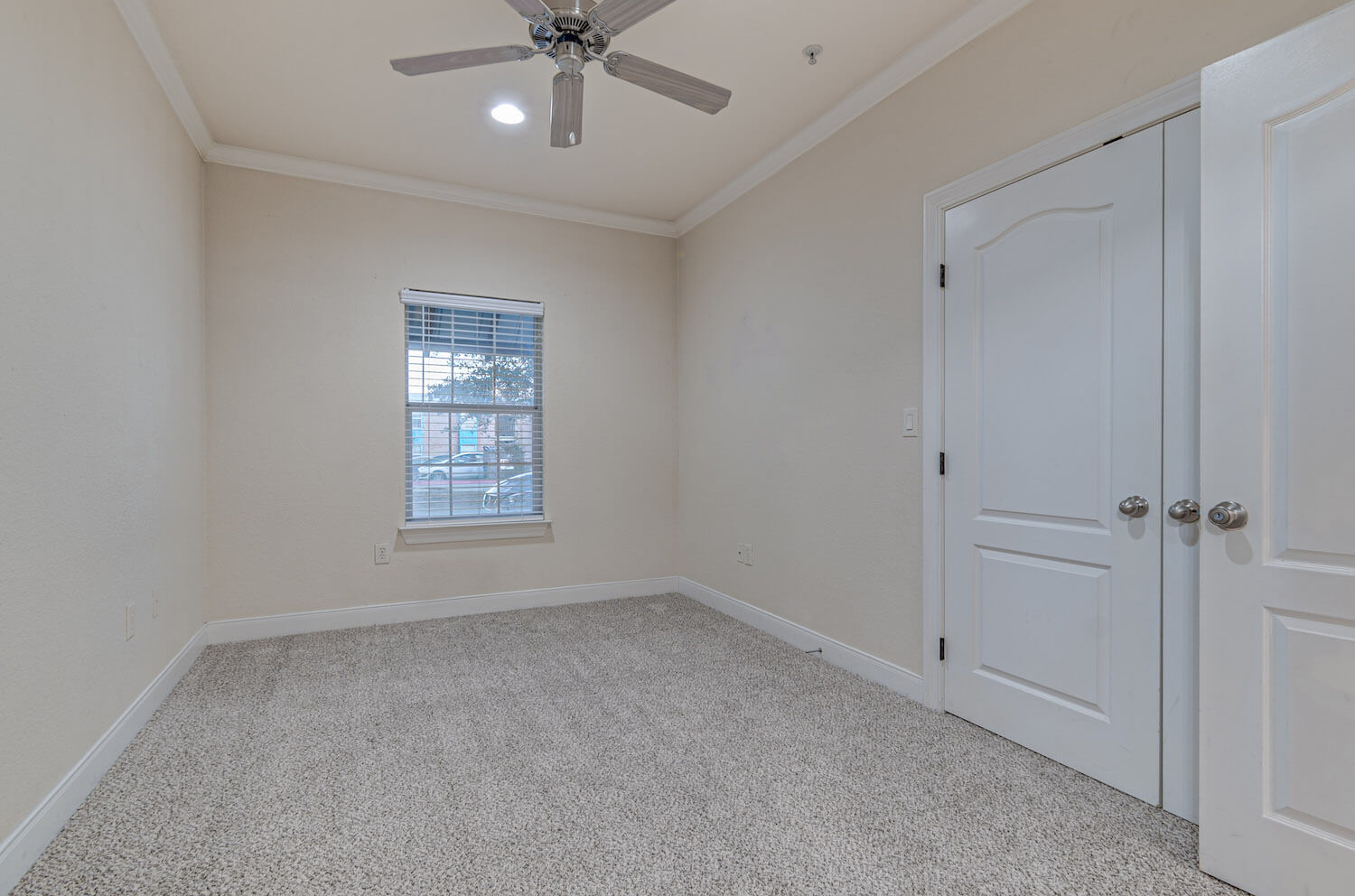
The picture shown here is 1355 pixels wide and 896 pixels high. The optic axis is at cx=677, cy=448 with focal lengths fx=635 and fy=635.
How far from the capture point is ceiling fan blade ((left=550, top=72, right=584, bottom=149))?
2207 mm

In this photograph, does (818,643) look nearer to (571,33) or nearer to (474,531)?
(474,531)

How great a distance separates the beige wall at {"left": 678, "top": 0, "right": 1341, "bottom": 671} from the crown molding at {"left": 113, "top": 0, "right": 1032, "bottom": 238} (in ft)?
0.22

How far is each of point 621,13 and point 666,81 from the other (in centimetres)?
35

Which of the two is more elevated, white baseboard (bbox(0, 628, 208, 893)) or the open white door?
the open white door

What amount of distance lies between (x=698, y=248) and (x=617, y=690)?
292cm

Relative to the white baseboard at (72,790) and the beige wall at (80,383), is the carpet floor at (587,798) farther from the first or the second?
the beige wall at (80,383)

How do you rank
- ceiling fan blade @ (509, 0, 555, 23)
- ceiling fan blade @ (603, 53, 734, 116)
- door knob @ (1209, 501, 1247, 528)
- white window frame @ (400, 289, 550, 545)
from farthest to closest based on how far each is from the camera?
white window frame @ (400, 289, 550, 545)
ceiling fan blade @ (603, 53, 734, 116)
ceiling fan blade @ (509, 0, 555, 23)
door knob @ (1209, 501, 1247, 528)

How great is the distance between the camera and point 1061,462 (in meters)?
2.10

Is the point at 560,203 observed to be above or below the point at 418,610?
above

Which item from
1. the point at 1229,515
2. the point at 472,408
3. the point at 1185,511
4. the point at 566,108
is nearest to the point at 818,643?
the point at 1185,511

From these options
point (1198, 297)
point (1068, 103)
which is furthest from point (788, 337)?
point (1198, 297)

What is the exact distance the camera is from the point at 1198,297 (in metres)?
1.72

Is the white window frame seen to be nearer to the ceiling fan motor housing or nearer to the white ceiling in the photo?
the white ceiling

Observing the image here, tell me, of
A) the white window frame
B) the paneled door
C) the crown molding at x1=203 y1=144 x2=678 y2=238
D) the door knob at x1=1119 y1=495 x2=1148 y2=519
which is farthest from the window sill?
the door knob at x1=1119 y1=495 x2=1148 y2=519
